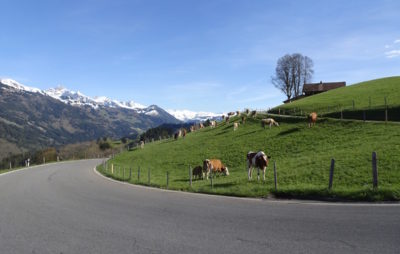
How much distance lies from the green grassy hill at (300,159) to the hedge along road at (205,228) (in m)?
3.29

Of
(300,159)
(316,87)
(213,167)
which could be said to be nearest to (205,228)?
(213,167)

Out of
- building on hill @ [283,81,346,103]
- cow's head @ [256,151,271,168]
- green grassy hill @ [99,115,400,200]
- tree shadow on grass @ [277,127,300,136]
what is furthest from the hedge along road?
building on hill @ [283,81,346,103]

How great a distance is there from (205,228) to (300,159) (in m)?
22.1

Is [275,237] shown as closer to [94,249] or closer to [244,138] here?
[94,249]

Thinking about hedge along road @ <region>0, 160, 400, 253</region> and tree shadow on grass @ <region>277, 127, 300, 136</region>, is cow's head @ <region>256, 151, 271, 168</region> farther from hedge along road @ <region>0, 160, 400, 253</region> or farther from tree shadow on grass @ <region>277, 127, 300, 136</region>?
tree shadow on grass @ <region>277, 127, 300, 136</region>

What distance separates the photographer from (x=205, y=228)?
34.2 ft

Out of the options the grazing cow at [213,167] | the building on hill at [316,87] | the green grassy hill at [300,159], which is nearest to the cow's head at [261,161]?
the green grassy hill at [300,159]

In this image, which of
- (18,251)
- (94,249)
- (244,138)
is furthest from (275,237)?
(244,138)

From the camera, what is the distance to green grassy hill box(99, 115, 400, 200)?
17781 millimetres

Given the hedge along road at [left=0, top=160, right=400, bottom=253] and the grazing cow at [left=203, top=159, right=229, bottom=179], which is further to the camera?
the grazing cow at [left=203, top=159, right=229, bottom=179]

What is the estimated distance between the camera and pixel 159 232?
1015 centimetres

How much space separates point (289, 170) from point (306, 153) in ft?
32.5

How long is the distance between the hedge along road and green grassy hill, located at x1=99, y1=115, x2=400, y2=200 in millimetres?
3289

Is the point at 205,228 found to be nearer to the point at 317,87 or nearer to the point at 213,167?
the point at 213,167
